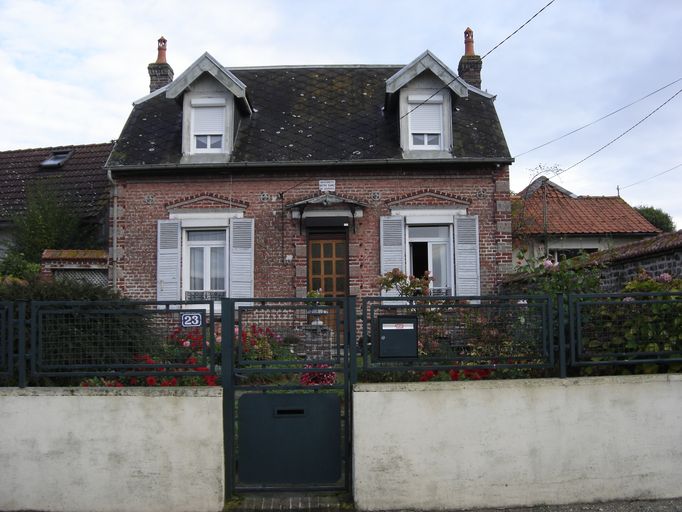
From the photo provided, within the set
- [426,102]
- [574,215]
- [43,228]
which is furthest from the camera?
[574,215]

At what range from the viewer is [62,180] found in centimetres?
1736

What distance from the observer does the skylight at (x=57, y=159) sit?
1814 cm

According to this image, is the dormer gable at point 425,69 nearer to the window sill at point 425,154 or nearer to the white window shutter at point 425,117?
the white window shutter at point 425,117

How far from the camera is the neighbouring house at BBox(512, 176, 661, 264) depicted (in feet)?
54.9

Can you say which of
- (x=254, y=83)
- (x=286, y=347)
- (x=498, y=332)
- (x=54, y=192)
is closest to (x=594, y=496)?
(x=498, y=332)

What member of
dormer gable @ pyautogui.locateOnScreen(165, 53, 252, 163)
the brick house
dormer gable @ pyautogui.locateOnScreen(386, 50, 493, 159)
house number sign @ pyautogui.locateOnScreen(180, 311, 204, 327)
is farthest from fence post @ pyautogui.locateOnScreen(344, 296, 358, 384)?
dormer gable @ pyautogui.locateOnScreen(165, 53, 252, 163)

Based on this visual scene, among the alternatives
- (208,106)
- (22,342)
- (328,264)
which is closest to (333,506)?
(22,342)

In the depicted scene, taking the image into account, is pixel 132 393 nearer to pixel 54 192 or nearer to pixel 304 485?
pixel 304 485

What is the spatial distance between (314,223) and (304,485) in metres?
8.23

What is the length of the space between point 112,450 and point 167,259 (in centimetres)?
833

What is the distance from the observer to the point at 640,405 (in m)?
5.66

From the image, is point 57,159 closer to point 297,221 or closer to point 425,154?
point 297,221

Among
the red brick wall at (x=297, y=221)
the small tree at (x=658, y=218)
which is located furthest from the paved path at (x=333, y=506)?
the small tree at (x=658, y=218)

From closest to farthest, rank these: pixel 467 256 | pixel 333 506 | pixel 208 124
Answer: pixel 333 506
pixel 467 256
pixel 208 124
